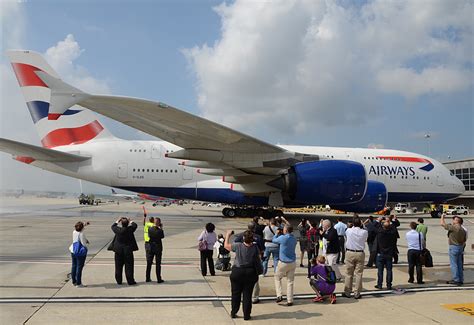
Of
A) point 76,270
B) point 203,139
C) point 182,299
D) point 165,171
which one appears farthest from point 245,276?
point 165,171

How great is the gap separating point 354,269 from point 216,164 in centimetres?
1196

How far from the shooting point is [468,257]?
35.5ft

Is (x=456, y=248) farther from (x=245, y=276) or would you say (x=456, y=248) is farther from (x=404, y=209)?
(x=404, y=209)

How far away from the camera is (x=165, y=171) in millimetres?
22609

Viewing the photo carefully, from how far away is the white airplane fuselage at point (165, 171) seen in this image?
22.5 m

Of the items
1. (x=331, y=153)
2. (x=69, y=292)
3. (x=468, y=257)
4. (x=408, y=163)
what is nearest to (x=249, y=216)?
(x=331, y=153)

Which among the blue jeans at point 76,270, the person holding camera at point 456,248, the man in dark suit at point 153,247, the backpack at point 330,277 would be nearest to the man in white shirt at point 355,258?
the backpack at point 330,277

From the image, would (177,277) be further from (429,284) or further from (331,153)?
(331,153)

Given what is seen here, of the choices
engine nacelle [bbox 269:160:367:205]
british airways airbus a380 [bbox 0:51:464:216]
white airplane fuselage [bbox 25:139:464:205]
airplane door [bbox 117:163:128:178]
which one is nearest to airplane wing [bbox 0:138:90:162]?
british airways airbus a380 [bbox 0:51:464:216]

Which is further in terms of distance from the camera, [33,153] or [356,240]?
[33,153]

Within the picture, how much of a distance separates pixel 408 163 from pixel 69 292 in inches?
882

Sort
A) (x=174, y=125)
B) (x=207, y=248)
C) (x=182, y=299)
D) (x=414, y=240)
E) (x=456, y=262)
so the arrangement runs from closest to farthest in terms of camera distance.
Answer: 1. (x=182, y=299)
2. (x=456, y=262)
3. (x=414, y=240)
4. (x=207, y=248)
5. (x=174, y=125)

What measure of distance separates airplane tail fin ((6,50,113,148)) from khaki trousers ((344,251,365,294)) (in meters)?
19.2

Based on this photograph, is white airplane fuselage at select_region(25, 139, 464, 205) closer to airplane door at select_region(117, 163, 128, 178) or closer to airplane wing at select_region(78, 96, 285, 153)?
airplane door at select_region(117, 163, 128, 178)
